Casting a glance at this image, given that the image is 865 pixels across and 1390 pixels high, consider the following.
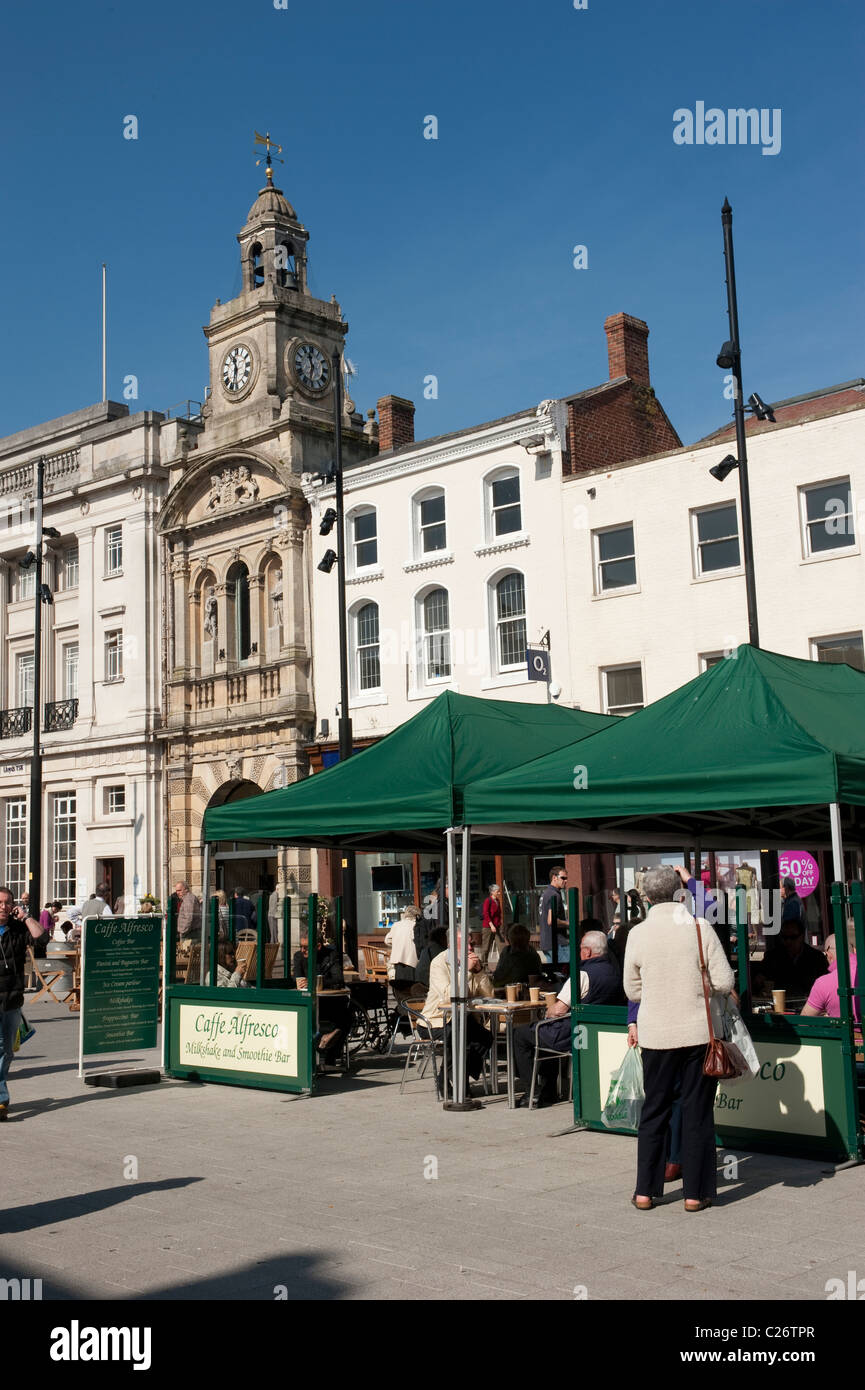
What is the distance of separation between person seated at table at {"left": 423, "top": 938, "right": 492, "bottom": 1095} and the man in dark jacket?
146 inches

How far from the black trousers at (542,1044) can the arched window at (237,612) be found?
2368 cm

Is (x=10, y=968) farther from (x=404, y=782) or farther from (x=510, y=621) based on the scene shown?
(x=510, y=621)

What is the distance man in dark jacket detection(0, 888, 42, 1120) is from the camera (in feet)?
40.0

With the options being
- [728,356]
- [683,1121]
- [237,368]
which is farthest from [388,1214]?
[237,368]

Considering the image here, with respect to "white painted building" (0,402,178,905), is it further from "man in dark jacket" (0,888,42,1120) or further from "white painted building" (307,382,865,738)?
"man in dark jacket" (0,888,42,1120)

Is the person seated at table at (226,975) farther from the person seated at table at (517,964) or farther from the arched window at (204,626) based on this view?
the arched window at (204,626)

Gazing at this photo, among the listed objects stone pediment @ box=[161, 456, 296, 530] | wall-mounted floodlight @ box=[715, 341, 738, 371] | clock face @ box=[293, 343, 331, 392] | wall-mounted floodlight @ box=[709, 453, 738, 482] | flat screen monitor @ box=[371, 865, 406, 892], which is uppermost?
clock face @ box=[293, 343, 331, 392]

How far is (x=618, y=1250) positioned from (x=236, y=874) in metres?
28.9

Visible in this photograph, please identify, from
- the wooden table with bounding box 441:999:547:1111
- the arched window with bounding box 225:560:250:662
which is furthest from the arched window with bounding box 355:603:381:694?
the wooden table with bounding box 441:999:547:1111

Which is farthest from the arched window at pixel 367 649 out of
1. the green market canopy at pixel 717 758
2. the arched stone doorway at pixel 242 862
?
the green market canopy at pixel 717 758

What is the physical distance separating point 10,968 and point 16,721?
3008cm
